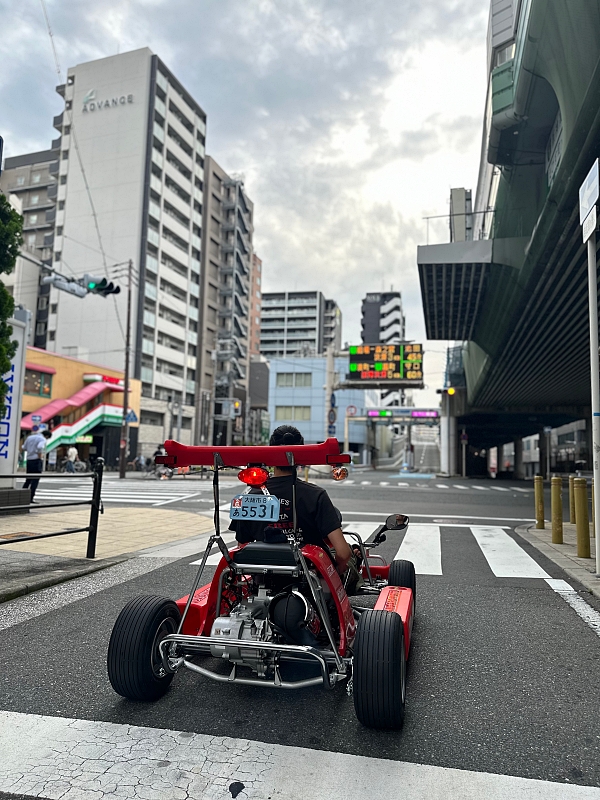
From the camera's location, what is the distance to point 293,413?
69000mm

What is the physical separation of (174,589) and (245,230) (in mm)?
70612

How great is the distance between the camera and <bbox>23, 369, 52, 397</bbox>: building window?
3556cm

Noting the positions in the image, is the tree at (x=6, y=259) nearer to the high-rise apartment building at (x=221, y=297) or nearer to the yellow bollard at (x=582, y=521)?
the yellow bollard at (x=582, y=521)

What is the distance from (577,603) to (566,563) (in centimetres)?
213

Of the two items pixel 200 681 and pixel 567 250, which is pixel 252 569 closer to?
pixel 200 681

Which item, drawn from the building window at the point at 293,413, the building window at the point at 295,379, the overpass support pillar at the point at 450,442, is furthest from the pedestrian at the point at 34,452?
the building window at the point at 295,379

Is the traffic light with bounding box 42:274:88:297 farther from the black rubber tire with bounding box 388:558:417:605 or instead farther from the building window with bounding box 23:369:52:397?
the building window with bounding box 23:369:52:397

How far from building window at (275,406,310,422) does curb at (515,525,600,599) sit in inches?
2284

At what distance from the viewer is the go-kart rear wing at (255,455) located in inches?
113

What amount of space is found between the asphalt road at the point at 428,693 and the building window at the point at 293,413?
6260cm

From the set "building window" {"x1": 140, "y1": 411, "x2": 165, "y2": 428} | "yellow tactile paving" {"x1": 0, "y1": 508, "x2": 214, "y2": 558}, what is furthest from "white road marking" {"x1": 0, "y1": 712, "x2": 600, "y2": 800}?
"building window" {"x1": 140, "y1": 411, "x2": 165, "y2": 428}

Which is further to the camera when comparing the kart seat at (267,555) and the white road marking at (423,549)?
the white road marking at (423,549)

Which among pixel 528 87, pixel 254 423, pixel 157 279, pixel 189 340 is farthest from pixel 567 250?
pixel 254 423

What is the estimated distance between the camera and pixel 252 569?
2.96 m
